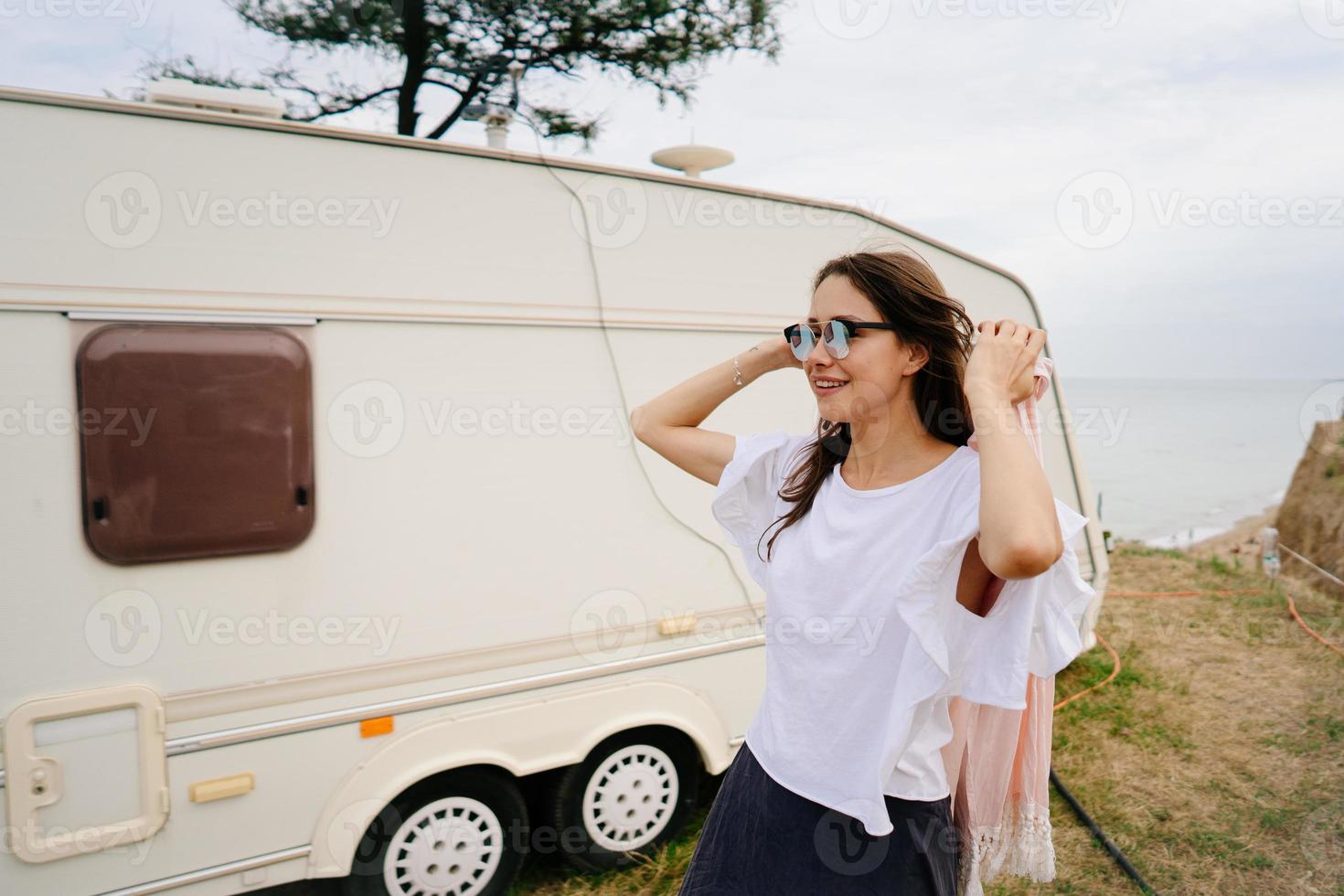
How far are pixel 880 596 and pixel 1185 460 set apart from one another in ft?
161

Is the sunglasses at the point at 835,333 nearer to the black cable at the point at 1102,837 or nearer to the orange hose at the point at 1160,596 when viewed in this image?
the black cable at the point at 1102,837

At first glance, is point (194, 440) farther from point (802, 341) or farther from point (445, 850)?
point (802, 341)

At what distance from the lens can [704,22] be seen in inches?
244

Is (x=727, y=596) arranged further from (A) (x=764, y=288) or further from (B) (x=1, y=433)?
(B) (x=1, y=433)

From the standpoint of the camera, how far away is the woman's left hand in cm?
133

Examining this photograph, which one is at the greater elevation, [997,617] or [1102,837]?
[997,617]

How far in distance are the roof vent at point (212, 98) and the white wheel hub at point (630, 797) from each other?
2795mm

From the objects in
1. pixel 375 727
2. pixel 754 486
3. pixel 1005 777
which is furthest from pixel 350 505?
pixel 1005 777

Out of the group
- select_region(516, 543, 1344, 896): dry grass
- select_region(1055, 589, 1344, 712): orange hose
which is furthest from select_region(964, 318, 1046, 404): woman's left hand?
select_region(1055, 589, 1344, 712): orange hose

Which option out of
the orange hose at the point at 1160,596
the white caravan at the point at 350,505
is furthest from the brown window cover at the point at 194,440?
the orange hose at the point at 1160,596

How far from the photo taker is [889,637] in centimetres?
146

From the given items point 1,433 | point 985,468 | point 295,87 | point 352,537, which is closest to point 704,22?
point 295,87

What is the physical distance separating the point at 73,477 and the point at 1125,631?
7.36m

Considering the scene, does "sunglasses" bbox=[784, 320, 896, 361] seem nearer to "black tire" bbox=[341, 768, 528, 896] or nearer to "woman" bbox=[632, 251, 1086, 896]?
"woman" bbox=[632, 251, 1086, 896]
